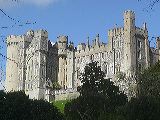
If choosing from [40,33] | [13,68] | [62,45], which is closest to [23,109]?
[40,33]

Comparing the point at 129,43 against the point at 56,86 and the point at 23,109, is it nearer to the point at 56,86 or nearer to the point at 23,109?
the point at 56,86

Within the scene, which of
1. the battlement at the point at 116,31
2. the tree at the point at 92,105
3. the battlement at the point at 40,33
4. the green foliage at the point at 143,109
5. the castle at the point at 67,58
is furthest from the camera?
the battlement at the point at 40,33

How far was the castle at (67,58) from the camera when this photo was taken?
88.9 metres

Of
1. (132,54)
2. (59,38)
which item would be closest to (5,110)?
(132,54)

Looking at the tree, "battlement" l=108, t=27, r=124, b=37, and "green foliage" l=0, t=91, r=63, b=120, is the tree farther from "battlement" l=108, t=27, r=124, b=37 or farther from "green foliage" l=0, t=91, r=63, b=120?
"battlement" l=108, t=27, r=124, b=37

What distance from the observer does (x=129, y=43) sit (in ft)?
290

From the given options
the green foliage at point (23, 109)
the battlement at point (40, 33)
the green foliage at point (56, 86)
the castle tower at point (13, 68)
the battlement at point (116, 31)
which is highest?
the battlement at point (40, 33)

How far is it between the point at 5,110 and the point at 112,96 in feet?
66.6

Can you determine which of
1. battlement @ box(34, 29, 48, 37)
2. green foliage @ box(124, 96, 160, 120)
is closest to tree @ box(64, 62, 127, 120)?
green foliage @ box(124, 96, 160, 120)

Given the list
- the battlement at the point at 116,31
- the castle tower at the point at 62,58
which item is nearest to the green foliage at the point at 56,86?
the castle tower at the point at 62,58

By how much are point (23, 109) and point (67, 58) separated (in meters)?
60.0

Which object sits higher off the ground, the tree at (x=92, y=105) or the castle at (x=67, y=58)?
the castle at (x=67, y=58)

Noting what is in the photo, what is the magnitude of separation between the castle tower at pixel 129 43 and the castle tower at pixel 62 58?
18679 mm

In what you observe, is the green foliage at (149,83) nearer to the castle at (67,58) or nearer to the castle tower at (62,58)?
the castle at (67,58)
